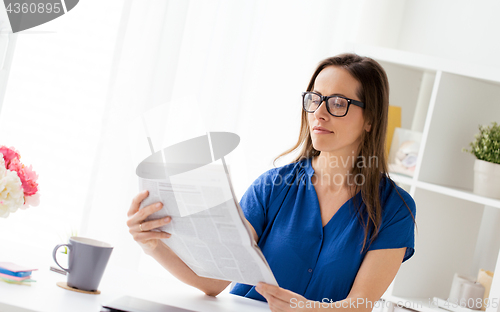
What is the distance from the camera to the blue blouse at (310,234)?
1327mm

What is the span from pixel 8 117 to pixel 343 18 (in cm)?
170

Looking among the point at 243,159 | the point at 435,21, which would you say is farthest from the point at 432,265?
the point at 435,21

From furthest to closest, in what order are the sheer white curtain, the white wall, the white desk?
the white wall
the sheer white curtain
the white desk

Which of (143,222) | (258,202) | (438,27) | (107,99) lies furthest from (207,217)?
(438,27)

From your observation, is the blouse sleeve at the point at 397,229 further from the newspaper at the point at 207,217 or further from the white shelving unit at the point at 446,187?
the white shelving unit at the point at 446,187

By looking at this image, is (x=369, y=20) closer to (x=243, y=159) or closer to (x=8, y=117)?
(x=243, y=159)

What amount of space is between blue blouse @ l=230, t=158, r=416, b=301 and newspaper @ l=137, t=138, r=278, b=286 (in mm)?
322

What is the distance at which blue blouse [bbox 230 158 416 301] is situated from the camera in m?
1.33

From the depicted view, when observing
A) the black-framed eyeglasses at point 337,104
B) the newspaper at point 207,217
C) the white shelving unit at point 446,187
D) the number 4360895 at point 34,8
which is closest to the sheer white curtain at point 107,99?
the number 4360895 at point 34,8

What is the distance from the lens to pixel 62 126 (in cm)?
197

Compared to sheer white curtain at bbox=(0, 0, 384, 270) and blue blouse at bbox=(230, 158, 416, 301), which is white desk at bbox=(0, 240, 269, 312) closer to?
blue blouse at bbox=(230, 158, 416, 301)

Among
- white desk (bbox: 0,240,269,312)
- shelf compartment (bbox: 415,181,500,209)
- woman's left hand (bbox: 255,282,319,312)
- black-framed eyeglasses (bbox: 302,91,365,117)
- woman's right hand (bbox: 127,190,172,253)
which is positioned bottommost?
white desk (bbox: 0,240,269,312)

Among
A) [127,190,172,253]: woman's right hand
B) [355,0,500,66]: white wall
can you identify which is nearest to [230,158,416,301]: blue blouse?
[127,190,172,253]: woman's right hand

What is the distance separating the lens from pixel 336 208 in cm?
144
